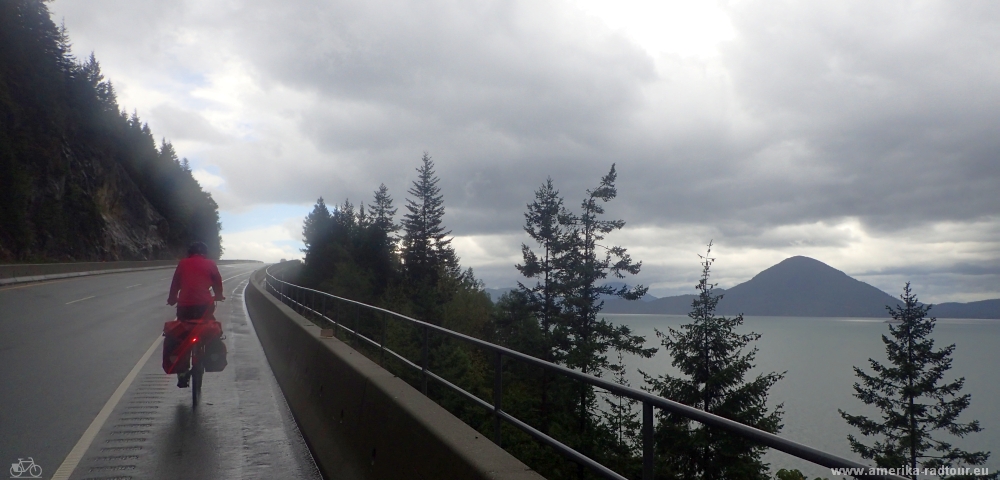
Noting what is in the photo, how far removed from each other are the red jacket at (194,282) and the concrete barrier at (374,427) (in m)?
1.46

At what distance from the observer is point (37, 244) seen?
5688cm

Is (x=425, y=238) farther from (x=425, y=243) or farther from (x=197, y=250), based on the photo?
(x=197, y=250)

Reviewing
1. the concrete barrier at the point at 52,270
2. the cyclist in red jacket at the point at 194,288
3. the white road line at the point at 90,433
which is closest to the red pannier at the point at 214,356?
the cyclist in red jacket at the point at 194,288

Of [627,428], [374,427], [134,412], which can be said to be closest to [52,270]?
[134,412]

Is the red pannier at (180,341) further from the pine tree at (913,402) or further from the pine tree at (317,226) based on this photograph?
the pine tree at (317,226)

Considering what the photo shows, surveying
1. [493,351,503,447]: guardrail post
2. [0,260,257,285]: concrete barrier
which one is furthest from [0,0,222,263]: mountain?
[493,351,503,447]: guardrail post

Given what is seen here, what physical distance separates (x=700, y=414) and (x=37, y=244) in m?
66.6

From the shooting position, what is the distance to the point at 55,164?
6228cm

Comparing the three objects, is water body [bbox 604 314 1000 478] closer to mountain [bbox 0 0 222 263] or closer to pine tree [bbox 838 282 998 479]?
pine tree [bbox 838 282 998 479]

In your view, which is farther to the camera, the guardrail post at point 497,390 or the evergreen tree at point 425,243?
the evergreen tree at point 425,243

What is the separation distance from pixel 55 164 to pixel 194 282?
6447cm

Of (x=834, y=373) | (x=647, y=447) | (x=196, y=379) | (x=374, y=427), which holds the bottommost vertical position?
(x=834, y=373)

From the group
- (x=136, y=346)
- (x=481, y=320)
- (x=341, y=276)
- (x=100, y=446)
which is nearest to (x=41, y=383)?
(x=100, y=446)

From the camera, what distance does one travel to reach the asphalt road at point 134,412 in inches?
253
